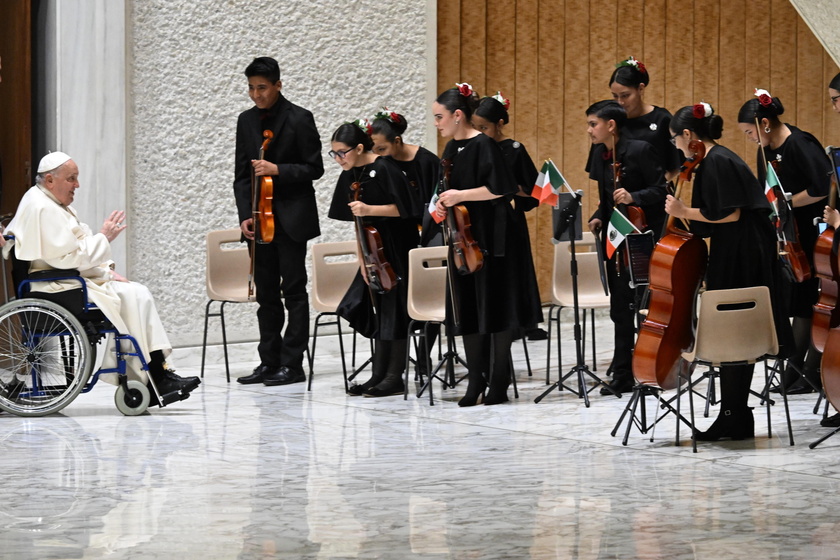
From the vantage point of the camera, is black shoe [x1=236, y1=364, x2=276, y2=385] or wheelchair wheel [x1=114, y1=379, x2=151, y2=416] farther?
black shoe [x1=236, y1=364, x2=276, y2=385]

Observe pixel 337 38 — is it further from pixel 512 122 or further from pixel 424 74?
pixel 512 122

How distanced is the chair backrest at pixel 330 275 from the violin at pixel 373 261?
50cm

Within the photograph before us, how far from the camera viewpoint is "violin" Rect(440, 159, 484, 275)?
6039mm

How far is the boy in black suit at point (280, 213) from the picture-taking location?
7.04 meters

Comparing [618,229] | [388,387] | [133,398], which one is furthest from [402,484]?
[388,387]

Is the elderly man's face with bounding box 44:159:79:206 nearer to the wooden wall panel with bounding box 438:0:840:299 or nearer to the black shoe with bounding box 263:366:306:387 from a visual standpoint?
the black shoe with bounding box 263:366:306:387

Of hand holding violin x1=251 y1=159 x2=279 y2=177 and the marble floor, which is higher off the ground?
hand holding violin x1=251 y1=159 x2=279 y2=177

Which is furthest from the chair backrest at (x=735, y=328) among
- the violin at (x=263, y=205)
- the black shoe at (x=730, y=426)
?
the violin at (x=263, y=205)

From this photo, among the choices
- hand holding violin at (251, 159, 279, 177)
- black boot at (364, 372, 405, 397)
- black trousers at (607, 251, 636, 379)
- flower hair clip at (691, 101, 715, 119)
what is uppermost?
flower hair clip at (691, 101, 715, 119)

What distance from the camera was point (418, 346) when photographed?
7000 millimetres

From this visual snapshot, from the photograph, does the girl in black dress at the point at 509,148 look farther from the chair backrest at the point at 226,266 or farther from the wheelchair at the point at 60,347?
the wheelchair at the point at 60,347

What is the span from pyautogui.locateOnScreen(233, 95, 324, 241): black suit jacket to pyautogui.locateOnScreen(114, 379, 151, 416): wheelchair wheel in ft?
4.53

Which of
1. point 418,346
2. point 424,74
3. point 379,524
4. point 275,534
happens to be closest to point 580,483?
point 379,524

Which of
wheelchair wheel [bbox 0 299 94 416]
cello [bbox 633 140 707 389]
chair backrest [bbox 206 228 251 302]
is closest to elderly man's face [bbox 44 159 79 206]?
wheelchair wheel [bbox 0 299 94 416]
